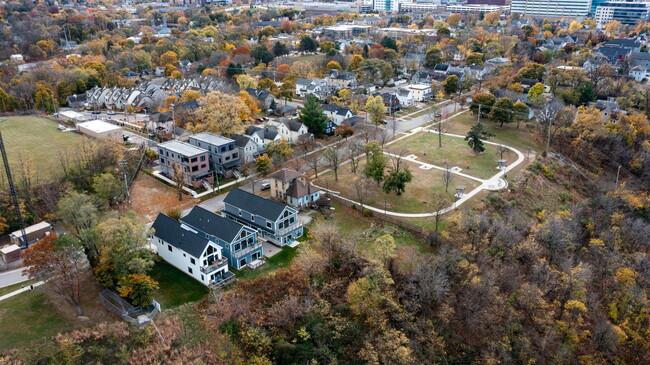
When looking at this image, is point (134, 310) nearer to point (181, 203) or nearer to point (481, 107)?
point (181, 203)

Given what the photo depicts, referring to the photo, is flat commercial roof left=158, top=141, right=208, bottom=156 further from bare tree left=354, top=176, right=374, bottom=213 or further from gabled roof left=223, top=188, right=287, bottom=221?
bare tree left=354, top=176, right=374, bottom=213

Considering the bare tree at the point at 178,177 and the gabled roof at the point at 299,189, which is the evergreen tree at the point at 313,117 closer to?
the gabled roof at the point at 299,189

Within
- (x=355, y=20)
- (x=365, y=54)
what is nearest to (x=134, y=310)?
(x=365, y=54)

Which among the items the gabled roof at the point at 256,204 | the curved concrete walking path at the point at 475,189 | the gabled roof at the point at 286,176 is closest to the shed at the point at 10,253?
the gabled roof at the point at 256,204

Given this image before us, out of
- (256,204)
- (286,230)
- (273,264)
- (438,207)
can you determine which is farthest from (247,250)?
(438,207)

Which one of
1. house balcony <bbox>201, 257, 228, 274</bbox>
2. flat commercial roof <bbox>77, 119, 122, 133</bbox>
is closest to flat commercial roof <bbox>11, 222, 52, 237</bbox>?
house balcony <bbox>201, 257, 228, 274</bbox>

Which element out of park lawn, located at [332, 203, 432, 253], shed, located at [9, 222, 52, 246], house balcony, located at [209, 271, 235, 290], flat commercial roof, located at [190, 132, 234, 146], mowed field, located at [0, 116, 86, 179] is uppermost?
flat commercial roof, located at [190, 132, 234, 146]
